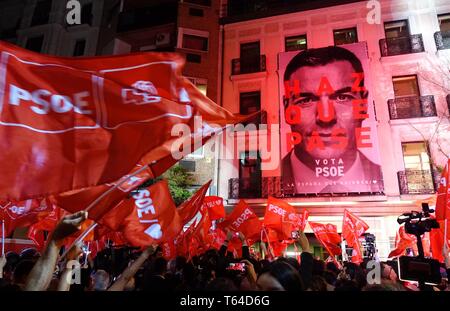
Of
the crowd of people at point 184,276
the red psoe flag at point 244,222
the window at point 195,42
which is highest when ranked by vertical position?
the window at point 195,42

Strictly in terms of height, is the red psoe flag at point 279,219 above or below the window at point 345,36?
below

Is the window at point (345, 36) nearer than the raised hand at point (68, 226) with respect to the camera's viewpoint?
No

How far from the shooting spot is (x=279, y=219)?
9.55 metres

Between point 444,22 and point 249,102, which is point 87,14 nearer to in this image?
point 249,102

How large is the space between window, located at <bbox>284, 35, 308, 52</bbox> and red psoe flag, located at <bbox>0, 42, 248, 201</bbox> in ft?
52.3

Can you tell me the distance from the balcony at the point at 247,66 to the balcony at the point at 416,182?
8.61 m

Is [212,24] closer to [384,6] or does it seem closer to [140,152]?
[384,6]

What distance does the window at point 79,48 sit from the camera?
76.3 ft

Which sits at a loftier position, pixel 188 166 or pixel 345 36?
pixel 345 36

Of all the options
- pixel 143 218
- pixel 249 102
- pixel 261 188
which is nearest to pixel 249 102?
pixel 249 102

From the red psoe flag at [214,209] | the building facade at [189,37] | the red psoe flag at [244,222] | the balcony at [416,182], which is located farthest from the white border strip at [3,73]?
the balcony at [416,182]

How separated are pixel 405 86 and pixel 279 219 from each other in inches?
445

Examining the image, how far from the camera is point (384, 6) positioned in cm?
1770

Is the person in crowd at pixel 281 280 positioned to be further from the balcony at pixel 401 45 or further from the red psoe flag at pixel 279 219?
the balcony at pixel 401 45
